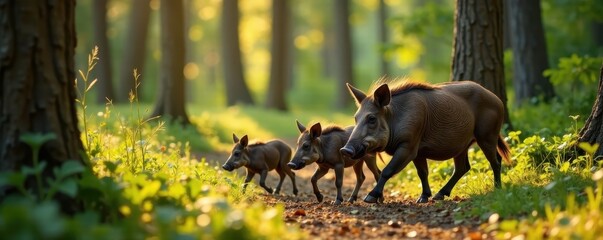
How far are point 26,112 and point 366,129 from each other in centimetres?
413

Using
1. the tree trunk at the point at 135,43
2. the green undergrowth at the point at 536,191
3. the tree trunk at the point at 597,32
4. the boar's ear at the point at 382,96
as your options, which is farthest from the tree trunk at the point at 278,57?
the boar's ear at the point at 382,96

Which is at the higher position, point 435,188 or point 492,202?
point 492,202

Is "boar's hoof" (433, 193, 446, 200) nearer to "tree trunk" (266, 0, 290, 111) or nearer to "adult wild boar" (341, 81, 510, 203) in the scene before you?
"adult wild boar" (341, 81, 510, 203)

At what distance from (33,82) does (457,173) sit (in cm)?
568

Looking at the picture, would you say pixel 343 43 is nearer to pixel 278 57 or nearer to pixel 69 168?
pixel 278 57

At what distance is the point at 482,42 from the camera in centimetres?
1229

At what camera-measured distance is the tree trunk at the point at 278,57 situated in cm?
3300

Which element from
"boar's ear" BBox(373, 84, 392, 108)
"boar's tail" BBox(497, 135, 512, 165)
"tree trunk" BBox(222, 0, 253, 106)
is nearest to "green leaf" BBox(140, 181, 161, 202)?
"boar's ear" BBox(373, 84, 392, 108)

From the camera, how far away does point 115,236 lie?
4969 millimetres

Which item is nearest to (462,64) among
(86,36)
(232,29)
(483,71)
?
(483,71)

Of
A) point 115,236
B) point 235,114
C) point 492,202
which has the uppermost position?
point 115,236

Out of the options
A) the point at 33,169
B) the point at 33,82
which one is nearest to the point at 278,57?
the point at 33,82

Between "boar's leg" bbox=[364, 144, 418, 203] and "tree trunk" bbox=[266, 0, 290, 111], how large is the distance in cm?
2386

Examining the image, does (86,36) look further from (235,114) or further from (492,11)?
(492,11)
